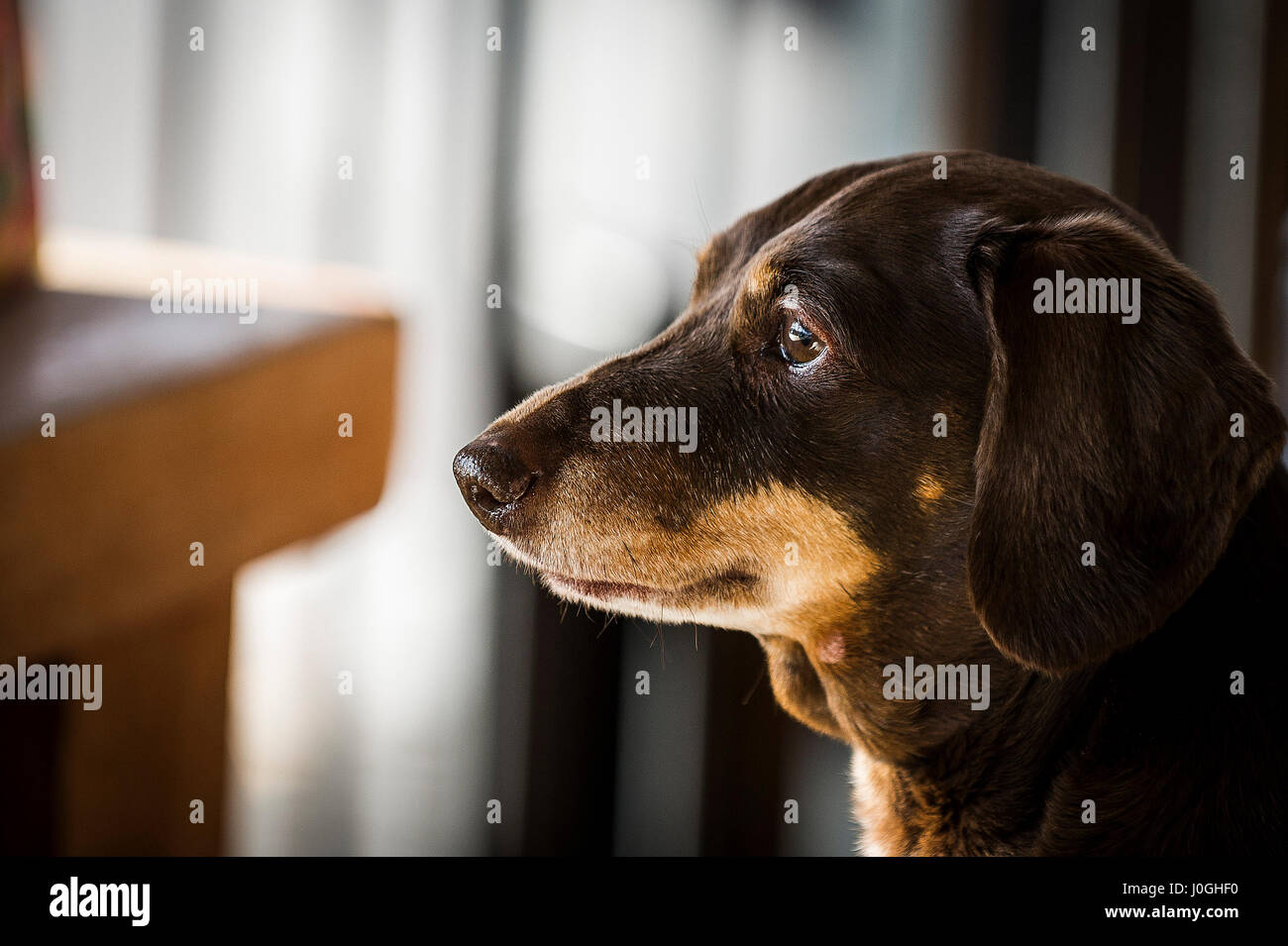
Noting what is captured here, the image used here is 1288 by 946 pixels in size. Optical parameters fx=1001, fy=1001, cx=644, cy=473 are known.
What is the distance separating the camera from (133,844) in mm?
1869

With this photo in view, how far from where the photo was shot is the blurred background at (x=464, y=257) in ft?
5.73

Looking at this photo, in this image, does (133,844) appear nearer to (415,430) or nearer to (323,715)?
(323,715)

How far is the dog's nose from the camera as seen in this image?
123 cm

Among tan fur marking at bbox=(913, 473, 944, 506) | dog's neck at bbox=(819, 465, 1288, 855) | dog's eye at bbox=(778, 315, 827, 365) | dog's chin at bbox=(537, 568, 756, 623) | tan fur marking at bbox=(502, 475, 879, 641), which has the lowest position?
dog's neck at bbox=(819, 465, 1288, 855)

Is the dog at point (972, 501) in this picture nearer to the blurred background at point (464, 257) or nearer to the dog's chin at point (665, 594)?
the dog's chin at point (665, 594)

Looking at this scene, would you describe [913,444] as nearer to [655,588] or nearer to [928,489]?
[928,489]

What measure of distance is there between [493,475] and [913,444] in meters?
0.51

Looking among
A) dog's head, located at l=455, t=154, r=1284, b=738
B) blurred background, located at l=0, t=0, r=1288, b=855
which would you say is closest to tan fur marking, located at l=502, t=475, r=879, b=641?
dog's head, located at l=455, t=154, r=1284, b=738

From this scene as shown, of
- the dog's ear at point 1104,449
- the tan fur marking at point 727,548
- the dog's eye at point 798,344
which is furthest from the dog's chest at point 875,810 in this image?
the dog's eye at point 798,344

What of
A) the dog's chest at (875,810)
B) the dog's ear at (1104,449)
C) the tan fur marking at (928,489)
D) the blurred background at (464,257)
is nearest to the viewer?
the dog's ear at (1104,449)

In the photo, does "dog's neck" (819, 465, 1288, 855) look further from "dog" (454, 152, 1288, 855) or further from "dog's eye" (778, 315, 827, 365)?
"dog's eye" (778, 315, 827, 365)

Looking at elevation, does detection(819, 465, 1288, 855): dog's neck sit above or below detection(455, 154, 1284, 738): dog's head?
below
